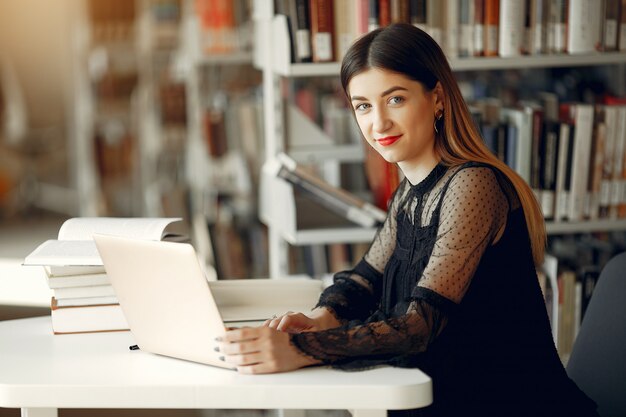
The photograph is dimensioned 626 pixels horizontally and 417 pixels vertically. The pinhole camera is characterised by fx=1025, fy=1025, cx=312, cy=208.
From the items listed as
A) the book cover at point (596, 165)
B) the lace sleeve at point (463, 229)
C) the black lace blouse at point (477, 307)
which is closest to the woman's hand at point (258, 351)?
the black lace blouse at point (477, 307)

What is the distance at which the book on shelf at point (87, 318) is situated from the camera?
171cm

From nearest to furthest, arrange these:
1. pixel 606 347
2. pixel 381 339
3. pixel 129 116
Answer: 1. pixel 381 339
2. pixel 606 347
3. pixel 129 116

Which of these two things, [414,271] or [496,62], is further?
[496,62]

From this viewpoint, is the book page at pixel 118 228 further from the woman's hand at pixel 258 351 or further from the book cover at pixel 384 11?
the book cover at pixel 384 11

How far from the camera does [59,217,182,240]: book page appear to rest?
1.73m

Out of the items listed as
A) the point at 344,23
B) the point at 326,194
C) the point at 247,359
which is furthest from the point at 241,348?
the point at 344,23

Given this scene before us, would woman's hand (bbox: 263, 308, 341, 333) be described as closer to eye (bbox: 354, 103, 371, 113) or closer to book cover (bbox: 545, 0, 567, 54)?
eye (bbox: 354, 103, 371, 113)

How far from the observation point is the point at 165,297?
1.48 metres

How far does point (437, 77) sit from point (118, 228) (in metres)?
0.60

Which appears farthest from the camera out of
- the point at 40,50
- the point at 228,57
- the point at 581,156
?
the point at 40,50

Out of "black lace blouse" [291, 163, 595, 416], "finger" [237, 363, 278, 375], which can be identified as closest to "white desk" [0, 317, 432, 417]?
"finger" [237, 363, 278, 375]

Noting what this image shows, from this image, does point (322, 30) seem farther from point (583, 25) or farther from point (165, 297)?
point (165, 297)

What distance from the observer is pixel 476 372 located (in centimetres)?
165

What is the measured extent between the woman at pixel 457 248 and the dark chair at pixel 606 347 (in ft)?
0.49
